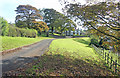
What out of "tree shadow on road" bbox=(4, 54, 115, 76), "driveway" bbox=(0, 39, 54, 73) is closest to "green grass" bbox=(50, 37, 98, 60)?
"driveway" bbox=(0, 39, 54, 73)

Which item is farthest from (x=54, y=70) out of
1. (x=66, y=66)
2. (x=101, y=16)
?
(x=101, y=16)

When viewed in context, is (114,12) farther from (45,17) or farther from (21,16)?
(45,17)

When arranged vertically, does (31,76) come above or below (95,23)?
below

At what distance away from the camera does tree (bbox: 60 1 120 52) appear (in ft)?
19.6

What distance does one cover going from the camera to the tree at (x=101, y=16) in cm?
596

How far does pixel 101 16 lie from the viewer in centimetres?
667

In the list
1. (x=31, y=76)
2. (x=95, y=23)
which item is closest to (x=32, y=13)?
(x=95, y=23)

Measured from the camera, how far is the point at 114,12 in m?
5.80

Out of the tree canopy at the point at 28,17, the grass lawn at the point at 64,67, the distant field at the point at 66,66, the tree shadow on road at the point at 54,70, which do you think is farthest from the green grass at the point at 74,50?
the tree canopy at the point at 28,17

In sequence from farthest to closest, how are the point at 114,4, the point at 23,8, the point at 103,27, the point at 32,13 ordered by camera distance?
the point at 32,13
the point at 23,8
the point at 103,27
the point at 114,4

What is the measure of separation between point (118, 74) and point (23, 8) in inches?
1039

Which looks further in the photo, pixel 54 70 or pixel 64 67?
pixel 64 67

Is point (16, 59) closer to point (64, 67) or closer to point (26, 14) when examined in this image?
point (64, 67)

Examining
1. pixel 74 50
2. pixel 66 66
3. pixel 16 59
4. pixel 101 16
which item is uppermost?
pixel 101 16
